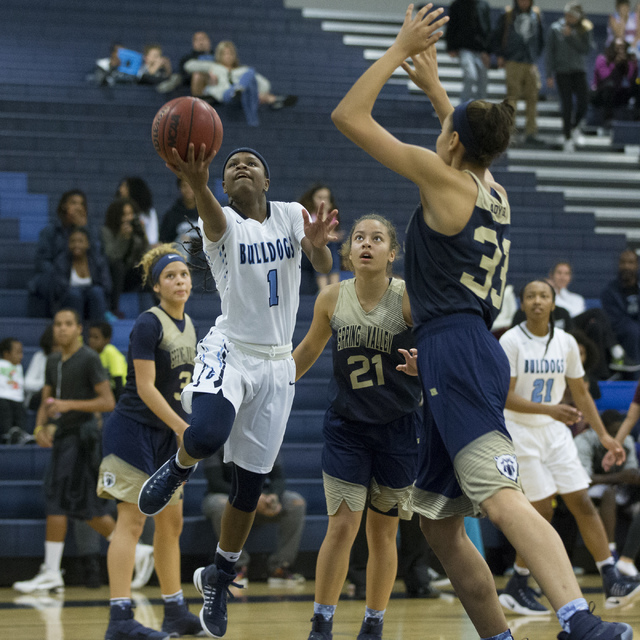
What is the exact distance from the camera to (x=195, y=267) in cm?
501

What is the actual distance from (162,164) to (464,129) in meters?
9.11

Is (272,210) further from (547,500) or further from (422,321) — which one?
(547,500)

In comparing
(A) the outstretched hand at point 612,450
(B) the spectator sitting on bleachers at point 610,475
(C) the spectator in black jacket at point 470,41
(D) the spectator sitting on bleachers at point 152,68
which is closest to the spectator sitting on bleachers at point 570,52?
(C) the spectator in black jacket at point 470,41

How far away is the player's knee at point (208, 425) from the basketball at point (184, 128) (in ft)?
3.37

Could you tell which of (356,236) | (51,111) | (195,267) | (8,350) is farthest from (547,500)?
(51,111)

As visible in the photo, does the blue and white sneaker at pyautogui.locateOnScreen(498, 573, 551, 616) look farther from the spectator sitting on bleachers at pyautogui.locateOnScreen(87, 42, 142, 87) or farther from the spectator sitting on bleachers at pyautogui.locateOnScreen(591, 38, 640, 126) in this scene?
the spectator sitting on bleachers at pyautogui.locateOnScreen(591, 38, 640, 126)

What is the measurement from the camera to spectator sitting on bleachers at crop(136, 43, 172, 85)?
13898 millimetres

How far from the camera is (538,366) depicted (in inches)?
249

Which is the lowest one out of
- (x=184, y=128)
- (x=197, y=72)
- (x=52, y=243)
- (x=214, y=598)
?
(x=214, y=598)

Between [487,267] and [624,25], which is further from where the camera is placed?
[624,25]

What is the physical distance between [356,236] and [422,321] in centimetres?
126

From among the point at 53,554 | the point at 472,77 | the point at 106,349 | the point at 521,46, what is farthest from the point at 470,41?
the point at 53,554

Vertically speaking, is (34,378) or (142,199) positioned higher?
(142,199)

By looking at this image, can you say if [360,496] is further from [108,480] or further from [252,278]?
[108,480]
